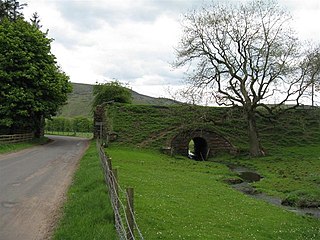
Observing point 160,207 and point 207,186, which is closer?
point 160,207

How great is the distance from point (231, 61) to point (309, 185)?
69.6ft

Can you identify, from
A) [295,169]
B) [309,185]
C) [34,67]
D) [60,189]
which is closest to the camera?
[60,189]

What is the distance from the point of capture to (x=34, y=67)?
43438 mm

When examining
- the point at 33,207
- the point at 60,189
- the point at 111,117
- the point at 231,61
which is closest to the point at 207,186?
the point at 60,189

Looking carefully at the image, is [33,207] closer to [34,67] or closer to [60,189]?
[60,189]

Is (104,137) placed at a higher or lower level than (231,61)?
lower

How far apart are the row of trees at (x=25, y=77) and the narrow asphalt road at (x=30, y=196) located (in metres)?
18.0

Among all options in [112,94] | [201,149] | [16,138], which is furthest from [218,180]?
[112,94]

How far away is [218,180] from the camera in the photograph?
26.2m

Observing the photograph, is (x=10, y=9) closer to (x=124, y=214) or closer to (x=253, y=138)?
(x=253, y=138)

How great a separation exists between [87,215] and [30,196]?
198 inches

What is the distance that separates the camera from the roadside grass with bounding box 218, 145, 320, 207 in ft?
66.7

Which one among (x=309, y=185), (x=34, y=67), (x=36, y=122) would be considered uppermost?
(x=34, y=67)

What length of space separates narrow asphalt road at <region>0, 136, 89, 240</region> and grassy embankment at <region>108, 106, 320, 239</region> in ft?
10.6
